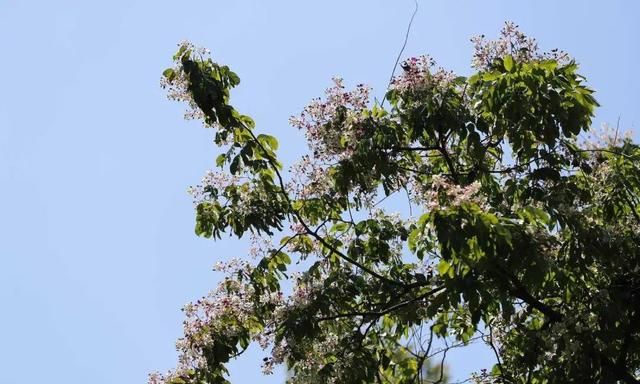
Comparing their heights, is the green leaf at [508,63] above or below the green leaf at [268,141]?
below

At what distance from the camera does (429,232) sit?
14.6 feet

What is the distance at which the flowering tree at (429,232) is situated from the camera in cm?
516

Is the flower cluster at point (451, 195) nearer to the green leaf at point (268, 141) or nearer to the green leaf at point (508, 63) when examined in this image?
the green leaf at point (508, 63)

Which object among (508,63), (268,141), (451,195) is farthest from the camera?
(268,141)

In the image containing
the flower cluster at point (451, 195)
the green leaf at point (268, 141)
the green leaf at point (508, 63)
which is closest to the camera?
the flower cluster at point (451, 195)

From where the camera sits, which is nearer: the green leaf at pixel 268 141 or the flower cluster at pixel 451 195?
the flower cluster at pixel 451 195

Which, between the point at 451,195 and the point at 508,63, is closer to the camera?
the point at 451,195

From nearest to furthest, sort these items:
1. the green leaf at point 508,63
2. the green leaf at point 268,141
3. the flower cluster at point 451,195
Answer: the flower cluster at point 451,195
the green leaf at point 508,63
the green leaf at point 268,141

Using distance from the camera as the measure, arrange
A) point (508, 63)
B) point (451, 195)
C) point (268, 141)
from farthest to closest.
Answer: point (268, 141) < point (508, 63) < point (451, 195)

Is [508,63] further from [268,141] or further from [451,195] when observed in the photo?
[268,141]

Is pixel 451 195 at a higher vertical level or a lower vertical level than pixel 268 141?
lower

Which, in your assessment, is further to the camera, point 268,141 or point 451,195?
point 268,141

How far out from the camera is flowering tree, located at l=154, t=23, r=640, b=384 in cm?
516

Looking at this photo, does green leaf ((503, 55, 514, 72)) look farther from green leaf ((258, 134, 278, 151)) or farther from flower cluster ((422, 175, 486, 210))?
green leaf ((258, 134, 278, 151))
